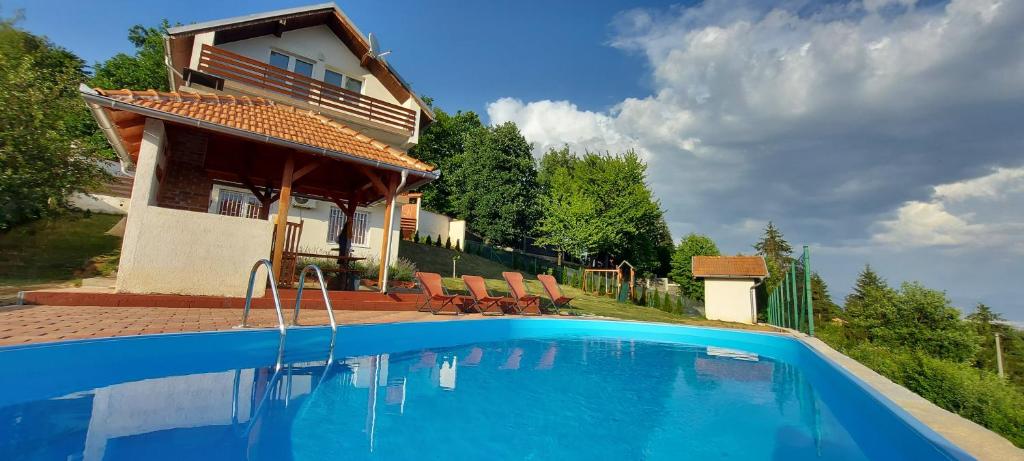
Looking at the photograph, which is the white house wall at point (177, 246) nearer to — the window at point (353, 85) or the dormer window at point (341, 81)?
the dormer window at point (341, 81)

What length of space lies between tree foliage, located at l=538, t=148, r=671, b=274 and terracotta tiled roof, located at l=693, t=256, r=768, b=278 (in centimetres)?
699

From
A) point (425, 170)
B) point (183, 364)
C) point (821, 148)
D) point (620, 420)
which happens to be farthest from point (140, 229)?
point (821, 148)

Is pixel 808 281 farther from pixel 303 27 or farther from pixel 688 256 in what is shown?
pixel 688 256

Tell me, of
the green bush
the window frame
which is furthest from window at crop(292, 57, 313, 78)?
the green bush

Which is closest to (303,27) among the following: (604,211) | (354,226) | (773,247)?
(354,226)

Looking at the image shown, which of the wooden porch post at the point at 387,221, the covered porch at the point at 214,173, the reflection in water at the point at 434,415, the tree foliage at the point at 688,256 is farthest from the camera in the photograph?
the tree foliage at the point at 688,256

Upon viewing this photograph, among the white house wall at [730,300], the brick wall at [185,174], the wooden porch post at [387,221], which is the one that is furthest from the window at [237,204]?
the white house wall at [730,300]

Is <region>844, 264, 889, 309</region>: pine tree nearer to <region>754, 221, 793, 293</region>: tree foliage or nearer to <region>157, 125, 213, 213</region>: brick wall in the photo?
<region>754, 221, 793, 293</region>: tree foliage

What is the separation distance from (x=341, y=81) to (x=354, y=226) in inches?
228

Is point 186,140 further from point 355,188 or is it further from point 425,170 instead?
point 425,170

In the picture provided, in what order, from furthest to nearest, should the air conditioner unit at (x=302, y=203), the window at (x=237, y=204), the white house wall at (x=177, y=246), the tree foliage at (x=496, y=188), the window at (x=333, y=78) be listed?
the tree foliage at (x=496, y=188) < the window at (x=333, y=78) < the air conditioner unit at (x=302, y=203) < the window at (x=237, y=204) < the white house wall at (x=177, y=246)

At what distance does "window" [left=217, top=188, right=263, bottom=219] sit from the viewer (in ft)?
48.0

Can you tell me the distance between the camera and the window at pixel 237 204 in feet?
48.0

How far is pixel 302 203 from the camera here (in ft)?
50.1
